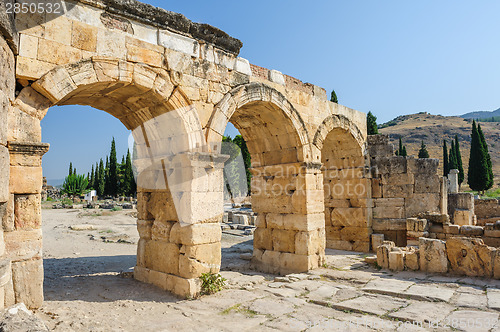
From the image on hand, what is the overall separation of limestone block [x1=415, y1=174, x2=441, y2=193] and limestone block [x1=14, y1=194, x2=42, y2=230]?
931cm

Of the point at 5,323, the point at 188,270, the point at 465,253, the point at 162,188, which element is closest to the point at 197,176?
the point at 162,188

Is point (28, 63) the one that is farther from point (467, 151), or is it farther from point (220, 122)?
point (467, 151)

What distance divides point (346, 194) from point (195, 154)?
5943mm

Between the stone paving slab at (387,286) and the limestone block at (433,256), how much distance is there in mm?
919

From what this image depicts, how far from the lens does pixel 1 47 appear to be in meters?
3.70

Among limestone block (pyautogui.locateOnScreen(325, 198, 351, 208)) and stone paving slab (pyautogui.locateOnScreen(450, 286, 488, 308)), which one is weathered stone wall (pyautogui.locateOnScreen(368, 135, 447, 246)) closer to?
limestone block (pyautogui.locateOnScreen(325, 198, 351, 208))

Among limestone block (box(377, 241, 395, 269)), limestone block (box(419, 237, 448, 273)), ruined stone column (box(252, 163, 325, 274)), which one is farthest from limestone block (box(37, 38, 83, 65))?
limestone block (box(419, 237, 448, 273))

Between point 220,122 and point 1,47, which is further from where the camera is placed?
point 220,122

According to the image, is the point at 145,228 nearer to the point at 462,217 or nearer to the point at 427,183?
the point at 427,183

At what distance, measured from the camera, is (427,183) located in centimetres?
995

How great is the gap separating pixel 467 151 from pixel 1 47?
76.5 metres

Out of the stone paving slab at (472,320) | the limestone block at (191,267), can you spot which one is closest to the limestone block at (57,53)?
the limestone block at (191,267)

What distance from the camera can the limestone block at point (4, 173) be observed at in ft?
12.3

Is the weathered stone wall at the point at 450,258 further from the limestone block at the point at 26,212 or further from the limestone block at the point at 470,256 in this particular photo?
the limestone block at the point at 26,212
